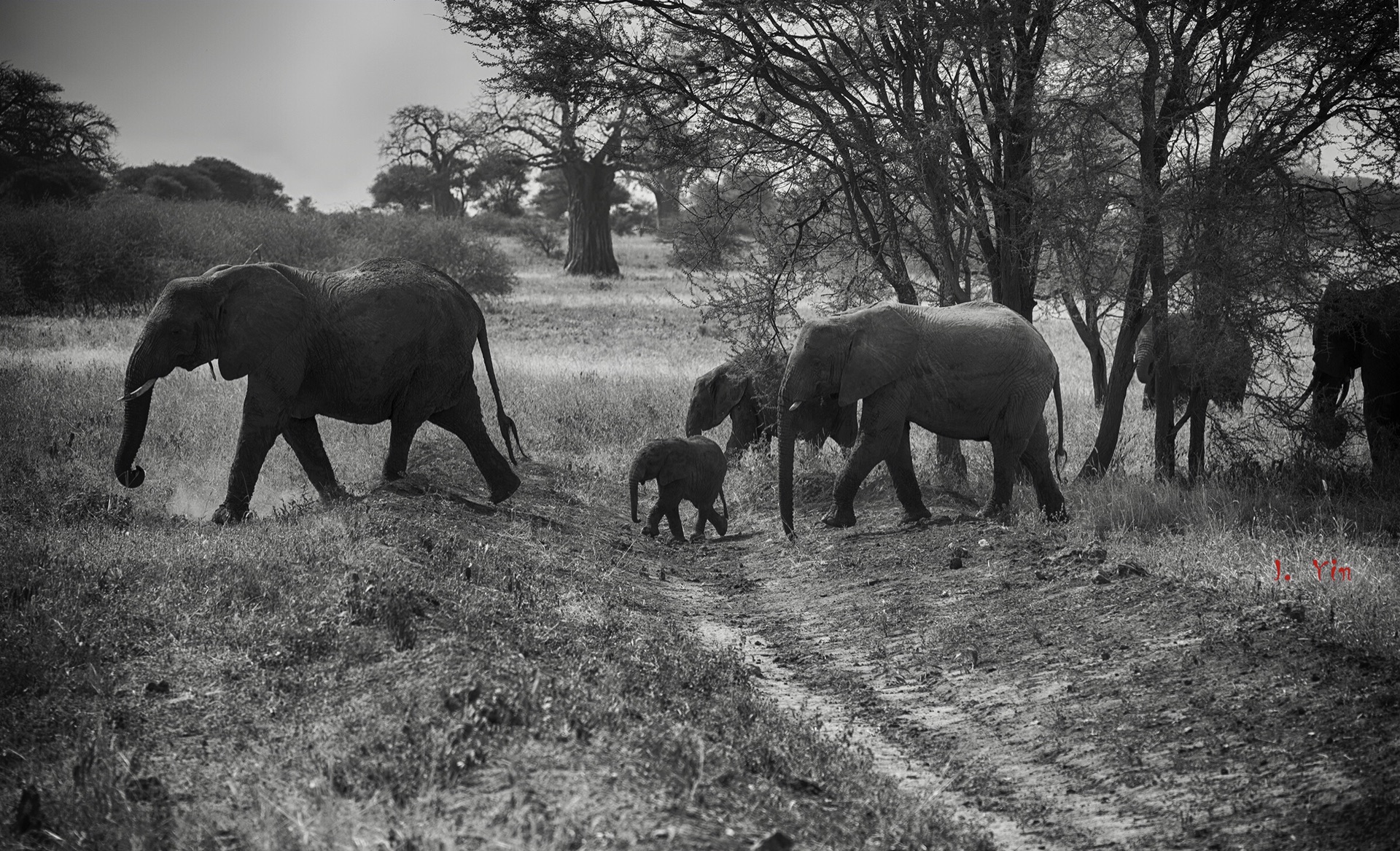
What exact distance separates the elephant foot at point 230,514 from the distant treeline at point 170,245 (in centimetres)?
876

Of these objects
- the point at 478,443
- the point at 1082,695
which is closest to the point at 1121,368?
the point at 478,443

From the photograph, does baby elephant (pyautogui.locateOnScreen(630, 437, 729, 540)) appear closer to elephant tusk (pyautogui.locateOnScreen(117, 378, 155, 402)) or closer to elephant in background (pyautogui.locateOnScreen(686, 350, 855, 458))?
elephant in background (pyautogui.locateOnScreen(686, 350, 855, 458))

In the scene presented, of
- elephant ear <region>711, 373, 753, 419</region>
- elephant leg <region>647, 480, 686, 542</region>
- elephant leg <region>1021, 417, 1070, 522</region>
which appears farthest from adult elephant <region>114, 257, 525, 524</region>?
elephant leg <region>1021, 417, 1070, 522</region>

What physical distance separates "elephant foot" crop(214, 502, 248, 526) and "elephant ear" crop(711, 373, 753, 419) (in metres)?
7.48

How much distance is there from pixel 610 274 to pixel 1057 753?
47.0m

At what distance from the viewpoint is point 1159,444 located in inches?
548

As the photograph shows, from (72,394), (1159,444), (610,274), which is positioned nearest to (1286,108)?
(1159,444)

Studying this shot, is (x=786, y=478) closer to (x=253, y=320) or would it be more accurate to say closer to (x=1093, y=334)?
(x=253, y=320)

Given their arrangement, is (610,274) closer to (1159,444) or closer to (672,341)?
(672,341)

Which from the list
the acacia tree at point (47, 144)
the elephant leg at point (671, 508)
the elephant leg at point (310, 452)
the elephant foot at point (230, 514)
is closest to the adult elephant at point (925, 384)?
the elephant leg at point (671, 508)

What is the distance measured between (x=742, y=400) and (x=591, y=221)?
36947 millimetres

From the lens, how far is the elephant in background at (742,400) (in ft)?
54.4

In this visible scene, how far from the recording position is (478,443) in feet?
42.7

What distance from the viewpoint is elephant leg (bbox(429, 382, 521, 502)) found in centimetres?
1292
